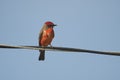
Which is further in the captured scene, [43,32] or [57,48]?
[43,32]

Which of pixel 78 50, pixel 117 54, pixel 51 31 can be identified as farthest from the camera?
pixel 51 31

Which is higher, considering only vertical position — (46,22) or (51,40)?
(46,22)

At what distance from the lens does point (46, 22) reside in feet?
30.6

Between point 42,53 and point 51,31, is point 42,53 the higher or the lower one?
the lower one

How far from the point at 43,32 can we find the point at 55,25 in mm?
437

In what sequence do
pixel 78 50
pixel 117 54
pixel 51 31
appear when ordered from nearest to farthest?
pixel 117 54 < pixel 78 50 < pixel 51 31

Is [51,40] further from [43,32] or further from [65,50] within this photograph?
[65,50]

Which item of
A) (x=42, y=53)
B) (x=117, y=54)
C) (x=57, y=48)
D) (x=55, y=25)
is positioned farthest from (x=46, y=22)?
(x=117, y=54)

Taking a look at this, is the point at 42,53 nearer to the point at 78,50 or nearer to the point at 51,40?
the point at 51,40

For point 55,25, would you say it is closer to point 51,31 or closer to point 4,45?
point 51,31

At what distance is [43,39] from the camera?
29.5 feet

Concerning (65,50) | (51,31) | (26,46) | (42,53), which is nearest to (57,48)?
(65,50)

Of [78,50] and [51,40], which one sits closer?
[78,50]

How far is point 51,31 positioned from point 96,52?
488 centimetres
